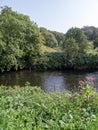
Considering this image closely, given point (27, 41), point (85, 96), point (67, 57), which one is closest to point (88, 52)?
point (67, 57)

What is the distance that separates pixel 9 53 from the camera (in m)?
47.5

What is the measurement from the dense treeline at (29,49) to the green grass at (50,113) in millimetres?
38993

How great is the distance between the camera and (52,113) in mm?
7023

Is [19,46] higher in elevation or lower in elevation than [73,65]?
higher

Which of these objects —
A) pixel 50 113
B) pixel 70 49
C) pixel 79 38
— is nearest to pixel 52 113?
pixel 50 113

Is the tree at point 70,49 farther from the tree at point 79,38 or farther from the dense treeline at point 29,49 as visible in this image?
the tree at point 79,38

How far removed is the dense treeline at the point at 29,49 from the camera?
158ft

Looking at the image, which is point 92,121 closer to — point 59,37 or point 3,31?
point 3,31

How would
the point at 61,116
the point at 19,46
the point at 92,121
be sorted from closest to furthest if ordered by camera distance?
the point at 92,121 → the point at 61,116 → the point at 19,46

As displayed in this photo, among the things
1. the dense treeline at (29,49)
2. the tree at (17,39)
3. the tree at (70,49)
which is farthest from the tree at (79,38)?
the tree at (17,39)

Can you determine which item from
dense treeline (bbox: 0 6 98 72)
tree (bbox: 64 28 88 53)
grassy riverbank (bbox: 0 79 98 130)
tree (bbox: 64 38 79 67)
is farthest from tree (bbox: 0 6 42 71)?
grassy riverbank (bbox: 0 79 98 130)

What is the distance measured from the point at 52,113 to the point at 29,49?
4662 cm

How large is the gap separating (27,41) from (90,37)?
49975 millimetres

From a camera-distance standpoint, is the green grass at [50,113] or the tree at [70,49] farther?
the tree at [70,49]
